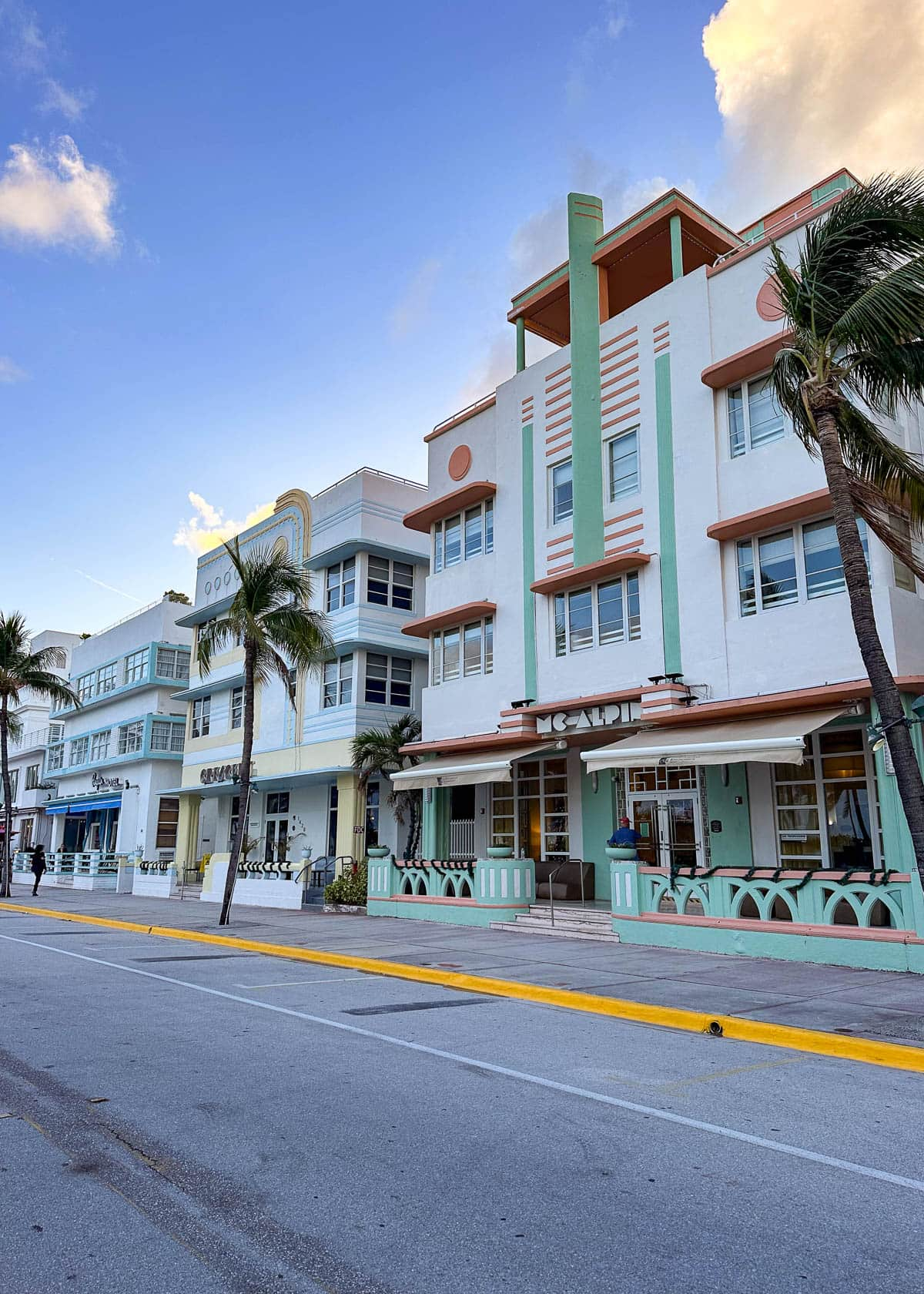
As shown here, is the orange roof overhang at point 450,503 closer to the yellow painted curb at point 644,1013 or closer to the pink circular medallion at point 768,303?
the pink circular medallion at point 768,303

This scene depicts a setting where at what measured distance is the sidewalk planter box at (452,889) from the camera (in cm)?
A: 1939

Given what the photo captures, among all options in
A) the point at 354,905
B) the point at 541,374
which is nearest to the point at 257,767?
the point at 354,905

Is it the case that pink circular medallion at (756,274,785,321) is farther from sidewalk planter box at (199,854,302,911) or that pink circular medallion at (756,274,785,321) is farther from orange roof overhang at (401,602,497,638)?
sidewalk planter box at (199,854,302,911)

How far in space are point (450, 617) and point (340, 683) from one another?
7.79 metres

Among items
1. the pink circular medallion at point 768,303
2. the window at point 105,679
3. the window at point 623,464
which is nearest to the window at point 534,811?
the window at point 623,464

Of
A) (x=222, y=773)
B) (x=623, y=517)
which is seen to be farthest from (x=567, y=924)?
(x=222, y=773)

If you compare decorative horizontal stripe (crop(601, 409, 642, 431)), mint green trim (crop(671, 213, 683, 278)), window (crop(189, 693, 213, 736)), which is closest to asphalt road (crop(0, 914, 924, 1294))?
decorative horizontal stripe (crop(601, 409, 642, 431))

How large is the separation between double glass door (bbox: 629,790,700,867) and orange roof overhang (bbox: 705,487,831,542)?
518 centimetres

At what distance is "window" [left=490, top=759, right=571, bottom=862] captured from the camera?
22.0 metres

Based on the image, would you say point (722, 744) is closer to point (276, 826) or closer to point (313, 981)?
point (313, 981)

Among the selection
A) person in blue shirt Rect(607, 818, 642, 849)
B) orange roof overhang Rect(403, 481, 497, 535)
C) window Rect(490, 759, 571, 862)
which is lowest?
person in blue shirt Rect(607, 818, 642, 849)

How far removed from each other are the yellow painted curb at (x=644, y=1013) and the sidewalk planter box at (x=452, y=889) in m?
5.02

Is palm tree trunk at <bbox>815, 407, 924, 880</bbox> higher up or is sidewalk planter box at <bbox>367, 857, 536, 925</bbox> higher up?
palm tree trunk at <bbox>815, 407, 924, 880</bbox>

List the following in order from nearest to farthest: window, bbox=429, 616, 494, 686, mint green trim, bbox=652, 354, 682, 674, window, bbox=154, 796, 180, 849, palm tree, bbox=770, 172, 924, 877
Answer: palm tree, bbox=770, 172, 924, 877 → mint green trim, bbox=652, 354, 682, 674 → window, bbox=429, 616, 494, 686 → window, bbox=154, 796, 180, 849
